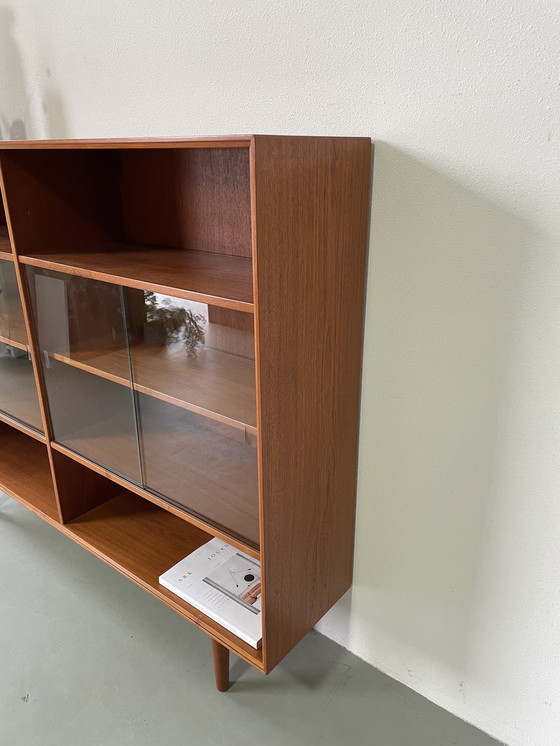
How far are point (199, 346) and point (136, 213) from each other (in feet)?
1.81

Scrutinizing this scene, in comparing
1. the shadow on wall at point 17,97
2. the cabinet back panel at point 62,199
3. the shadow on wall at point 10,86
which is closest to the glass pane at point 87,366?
the cabinet back panel at point 62,199

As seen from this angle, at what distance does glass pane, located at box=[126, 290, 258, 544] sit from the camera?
3.93 ft

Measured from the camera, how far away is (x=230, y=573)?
1497 mm

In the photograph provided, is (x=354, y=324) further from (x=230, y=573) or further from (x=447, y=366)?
(x=230, y=573)

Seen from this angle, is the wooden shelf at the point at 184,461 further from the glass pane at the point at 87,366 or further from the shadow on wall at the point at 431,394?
the shadow on wall at the point at 431,394

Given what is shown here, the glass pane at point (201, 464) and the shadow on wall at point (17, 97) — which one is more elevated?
the shadow on wall at point (17, 97)

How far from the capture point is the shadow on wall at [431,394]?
42.5 inches

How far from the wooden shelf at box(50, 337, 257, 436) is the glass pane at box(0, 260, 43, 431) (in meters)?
0.28

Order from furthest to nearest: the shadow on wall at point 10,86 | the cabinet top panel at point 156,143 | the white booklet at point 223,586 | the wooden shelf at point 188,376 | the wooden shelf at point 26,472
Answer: the wooden shelf at point 26,472 → the shadow on wall at point 10,86 → the white booklet at point 223,586 → the wooden shelf at point 188,376 → the cabinet top panel at point 156,143

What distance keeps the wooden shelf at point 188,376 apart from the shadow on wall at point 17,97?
2.56ft

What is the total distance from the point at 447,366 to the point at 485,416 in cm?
13

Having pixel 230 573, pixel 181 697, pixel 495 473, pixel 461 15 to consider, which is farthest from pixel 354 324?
pixel 181 697

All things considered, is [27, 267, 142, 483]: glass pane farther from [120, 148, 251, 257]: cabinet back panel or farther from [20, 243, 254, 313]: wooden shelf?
[120, 148, 251, 257]: cabinet back panel

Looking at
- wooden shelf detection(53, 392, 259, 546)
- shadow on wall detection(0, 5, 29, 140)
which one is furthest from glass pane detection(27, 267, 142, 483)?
shadow on wall detection(0, 5, 29, 140)
